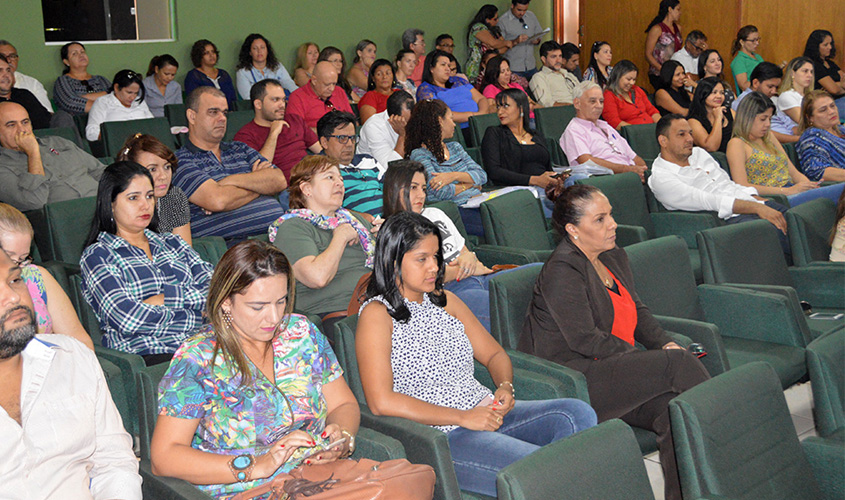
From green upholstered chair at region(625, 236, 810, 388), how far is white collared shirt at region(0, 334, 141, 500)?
→ 6.51 ft

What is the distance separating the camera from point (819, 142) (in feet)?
18.3

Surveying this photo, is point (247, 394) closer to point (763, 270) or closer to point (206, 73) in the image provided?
point (763, 270)

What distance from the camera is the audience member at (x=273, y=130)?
443cm

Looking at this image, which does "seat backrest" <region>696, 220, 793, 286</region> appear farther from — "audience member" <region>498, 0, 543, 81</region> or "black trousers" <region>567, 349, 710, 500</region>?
"audience member" <region>498, 0, 543, 81</region>

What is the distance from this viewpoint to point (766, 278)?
11.4ft

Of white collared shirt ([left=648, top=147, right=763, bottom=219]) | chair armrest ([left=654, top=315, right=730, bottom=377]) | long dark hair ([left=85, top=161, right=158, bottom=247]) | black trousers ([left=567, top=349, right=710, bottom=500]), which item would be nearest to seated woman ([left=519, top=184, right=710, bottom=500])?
black trousers ([left=567, top=349, right=710, bottom=500])

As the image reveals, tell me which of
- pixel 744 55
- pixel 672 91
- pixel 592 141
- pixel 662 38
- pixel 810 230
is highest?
pixel 662 38

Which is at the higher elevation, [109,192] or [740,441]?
[109,192]

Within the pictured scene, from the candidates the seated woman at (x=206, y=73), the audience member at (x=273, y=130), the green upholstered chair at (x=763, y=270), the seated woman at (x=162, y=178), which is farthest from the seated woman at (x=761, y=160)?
the seated woman at (x=206, y=73)

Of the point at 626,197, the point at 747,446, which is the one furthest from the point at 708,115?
the point at 747,446

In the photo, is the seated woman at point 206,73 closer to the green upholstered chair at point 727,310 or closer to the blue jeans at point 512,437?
the green upholstered chair at point 727,310

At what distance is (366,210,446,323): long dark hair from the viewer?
2.34 meters

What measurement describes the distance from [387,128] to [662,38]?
5.05m

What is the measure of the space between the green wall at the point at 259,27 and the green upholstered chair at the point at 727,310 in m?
5.50
